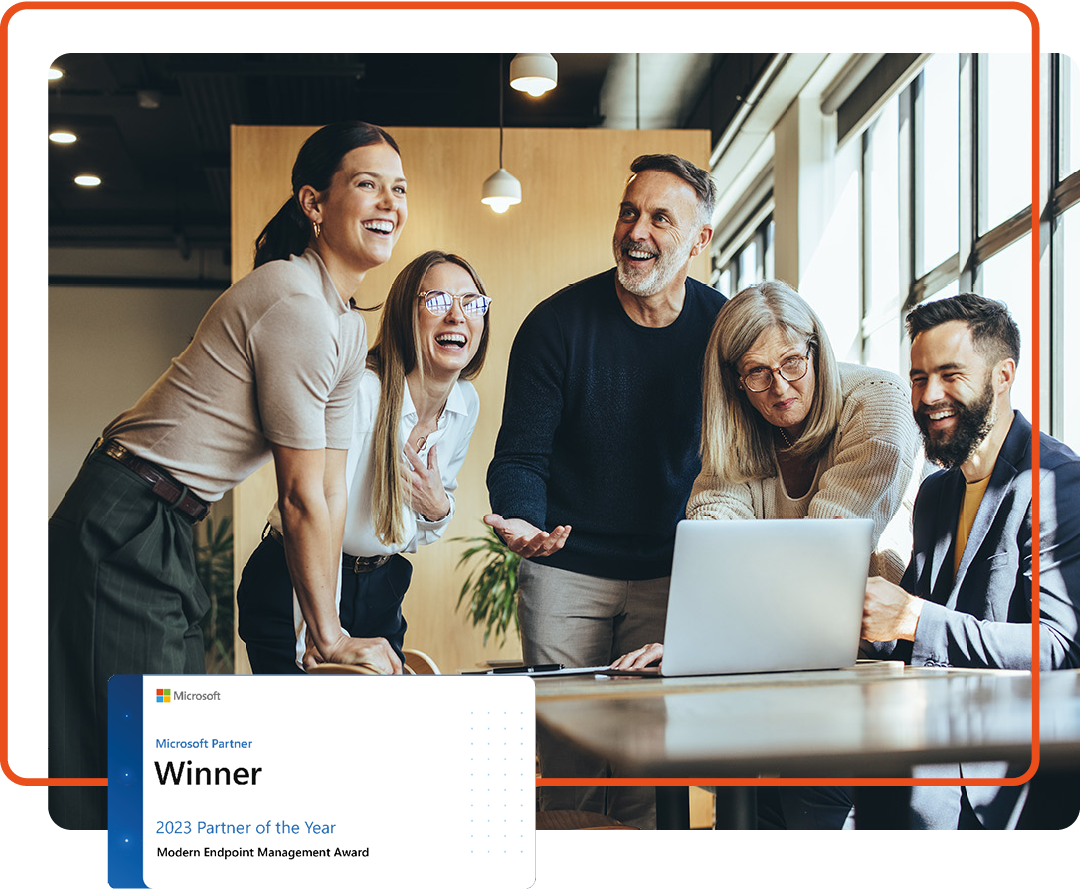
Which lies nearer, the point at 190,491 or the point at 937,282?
the point at 190,491

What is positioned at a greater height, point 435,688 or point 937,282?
point 937,282

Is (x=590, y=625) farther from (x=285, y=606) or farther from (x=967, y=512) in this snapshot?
(x=967, y=512)

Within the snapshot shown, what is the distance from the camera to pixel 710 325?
8.94 ft

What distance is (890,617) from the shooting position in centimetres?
248

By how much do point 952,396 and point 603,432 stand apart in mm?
888

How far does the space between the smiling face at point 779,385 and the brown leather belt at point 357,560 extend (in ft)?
3.43

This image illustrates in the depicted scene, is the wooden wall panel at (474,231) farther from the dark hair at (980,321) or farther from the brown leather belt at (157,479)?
the dark hair at (980,321)

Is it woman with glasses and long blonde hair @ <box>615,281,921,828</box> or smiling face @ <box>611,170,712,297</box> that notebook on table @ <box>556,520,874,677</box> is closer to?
woman with glasses and long blonde hair @ <box>615,281,921,828</box>

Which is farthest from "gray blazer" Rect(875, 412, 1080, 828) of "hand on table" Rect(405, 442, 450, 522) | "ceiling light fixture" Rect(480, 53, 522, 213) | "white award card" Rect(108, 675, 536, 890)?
"ceiling light fixture" Rect(480, 53, 522, 213)

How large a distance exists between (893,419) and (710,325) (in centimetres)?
53

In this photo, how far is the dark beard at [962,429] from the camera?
2561 mm

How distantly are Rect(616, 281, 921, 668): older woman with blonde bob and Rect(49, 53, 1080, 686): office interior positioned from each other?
77mm
